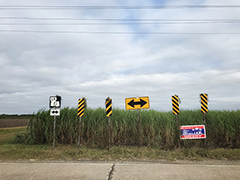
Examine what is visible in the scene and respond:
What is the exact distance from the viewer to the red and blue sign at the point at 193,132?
36.1 ft

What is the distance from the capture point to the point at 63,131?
1419cm

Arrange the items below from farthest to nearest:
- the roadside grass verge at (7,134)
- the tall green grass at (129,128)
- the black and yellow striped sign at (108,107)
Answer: the roadside grass verge at (7,134)
the tall green grass at (129,128)
the black and yellow striped sign at (108,107)

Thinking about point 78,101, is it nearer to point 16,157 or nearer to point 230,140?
point 16,157

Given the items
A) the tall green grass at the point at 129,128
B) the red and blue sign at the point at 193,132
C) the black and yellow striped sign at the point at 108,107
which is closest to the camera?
the red and blue sign at the point at 193,132

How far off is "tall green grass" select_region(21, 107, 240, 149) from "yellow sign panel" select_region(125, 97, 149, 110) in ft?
7.55

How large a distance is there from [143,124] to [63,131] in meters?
6.45

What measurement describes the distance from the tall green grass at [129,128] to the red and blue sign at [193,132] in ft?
3.21

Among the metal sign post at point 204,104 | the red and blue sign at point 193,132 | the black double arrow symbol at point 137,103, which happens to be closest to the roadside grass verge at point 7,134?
the black double arrow symbol at point 137,103

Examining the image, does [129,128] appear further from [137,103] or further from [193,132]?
[193,132]

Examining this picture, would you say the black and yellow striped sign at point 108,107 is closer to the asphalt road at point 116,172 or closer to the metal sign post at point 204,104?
the asphalt road at point 116,172

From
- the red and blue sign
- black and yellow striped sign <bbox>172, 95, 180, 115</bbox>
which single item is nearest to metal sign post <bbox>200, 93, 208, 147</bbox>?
the red and blue sign

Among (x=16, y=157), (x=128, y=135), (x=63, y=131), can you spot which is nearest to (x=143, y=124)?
(x=128, y=135)

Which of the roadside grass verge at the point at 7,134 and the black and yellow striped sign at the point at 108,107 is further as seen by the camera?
the roadside grass verge at the point at 7,134

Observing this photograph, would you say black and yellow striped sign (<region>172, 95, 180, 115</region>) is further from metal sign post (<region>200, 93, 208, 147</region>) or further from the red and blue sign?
metal sign post (<region>200, 93, 208, 147</region>)
